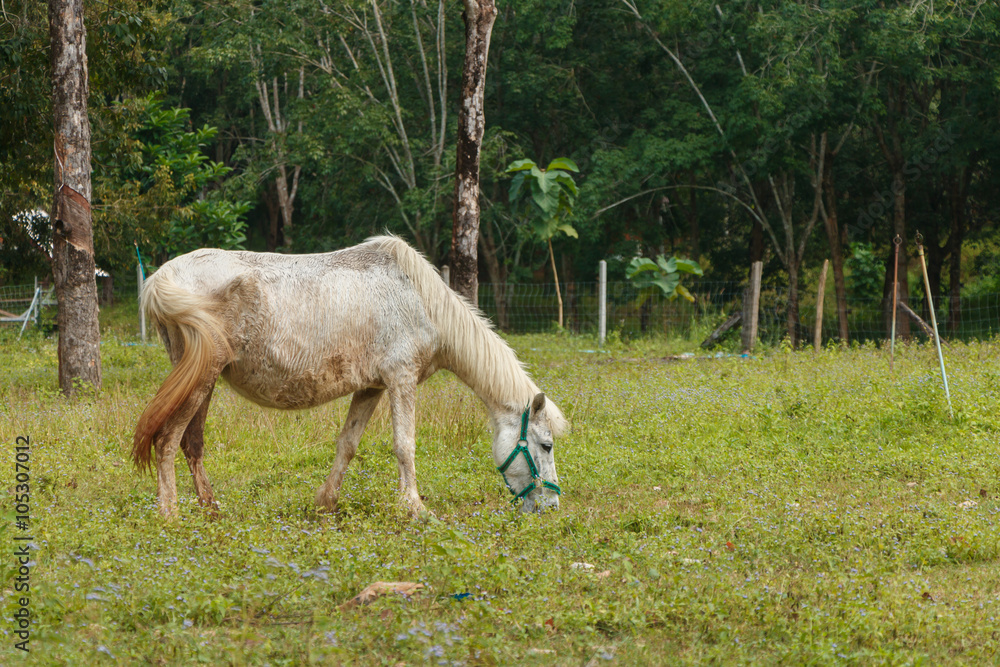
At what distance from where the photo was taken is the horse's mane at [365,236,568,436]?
5852 mm

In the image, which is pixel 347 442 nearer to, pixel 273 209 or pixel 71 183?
pixel 71 183

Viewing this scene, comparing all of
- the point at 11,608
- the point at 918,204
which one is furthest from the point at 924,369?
the point at 918,204

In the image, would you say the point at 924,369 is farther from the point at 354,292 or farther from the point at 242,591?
the point at 242,591

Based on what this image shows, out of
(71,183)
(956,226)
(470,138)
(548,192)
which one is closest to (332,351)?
(71,183)

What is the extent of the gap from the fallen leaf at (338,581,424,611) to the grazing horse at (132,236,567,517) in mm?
1510

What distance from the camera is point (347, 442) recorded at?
5.99 metres

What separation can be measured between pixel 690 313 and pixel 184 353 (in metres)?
15.9

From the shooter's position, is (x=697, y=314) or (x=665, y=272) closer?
(x=665, y=272)

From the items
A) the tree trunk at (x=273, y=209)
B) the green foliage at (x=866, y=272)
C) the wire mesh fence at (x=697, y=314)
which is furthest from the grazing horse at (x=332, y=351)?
the tree trunk at (x=273, y=209)

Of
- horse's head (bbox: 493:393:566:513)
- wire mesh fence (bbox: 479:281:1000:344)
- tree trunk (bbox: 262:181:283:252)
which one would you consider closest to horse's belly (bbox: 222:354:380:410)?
horse's head (bbox: 493:393:566:513)

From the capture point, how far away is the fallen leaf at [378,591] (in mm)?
3838

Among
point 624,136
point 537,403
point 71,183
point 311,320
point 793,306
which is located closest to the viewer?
point 311,320

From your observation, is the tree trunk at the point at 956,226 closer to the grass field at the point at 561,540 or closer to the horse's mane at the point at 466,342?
the grass field at the point at 561,540

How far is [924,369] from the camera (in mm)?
9992
